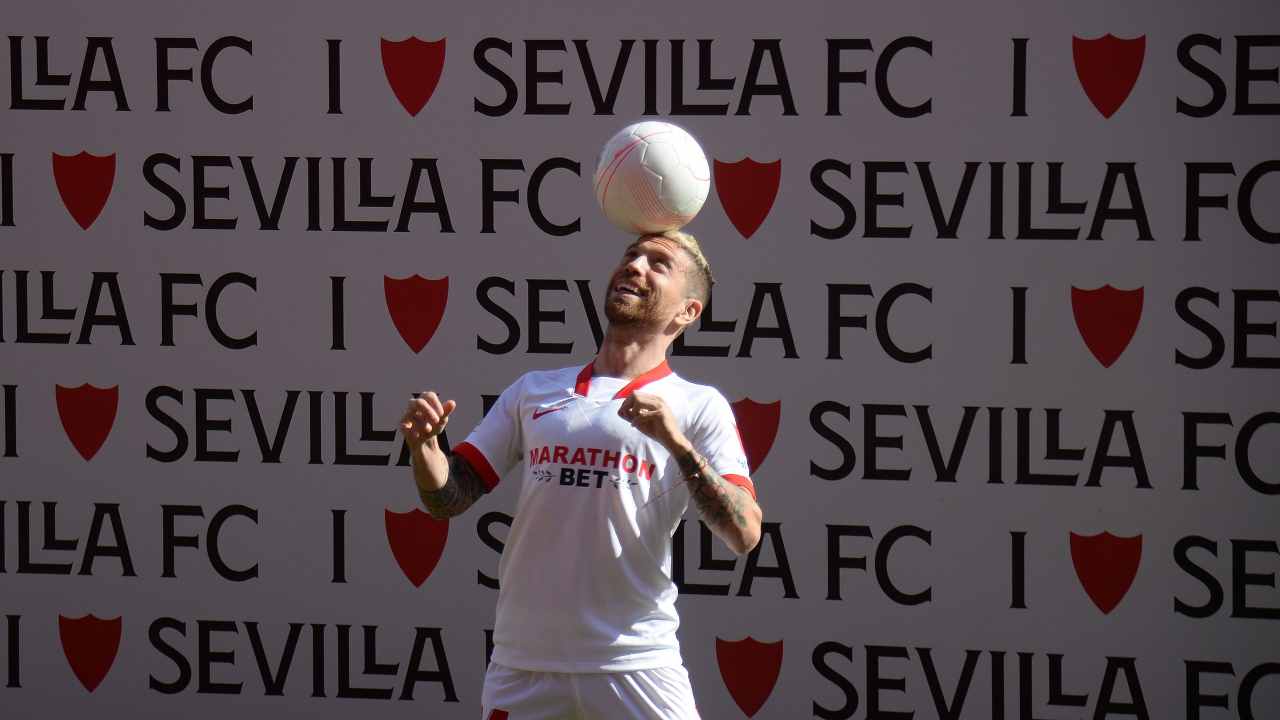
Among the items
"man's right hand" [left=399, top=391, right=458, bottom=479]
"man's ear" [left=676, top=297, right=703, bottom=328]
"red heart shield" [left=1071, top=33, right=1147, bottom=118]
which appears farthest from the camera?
"red heart shield" [left=1071, top=33, right=1147, bottom=118]

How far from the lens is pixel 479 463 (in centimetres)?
361

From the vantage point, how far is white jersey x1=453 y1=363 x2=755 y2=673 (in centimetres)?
345

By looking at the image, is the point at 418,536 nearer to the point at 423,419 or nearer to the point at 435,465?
the point at 435,465

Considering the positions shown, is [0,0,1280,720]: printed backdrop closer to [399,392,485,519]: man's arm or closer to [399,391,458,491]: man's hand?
[399,392,485,519]: man's arm

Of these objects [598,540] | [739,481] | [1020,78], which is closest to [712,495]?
[739,481]

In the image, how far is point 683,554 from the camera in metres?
5.17

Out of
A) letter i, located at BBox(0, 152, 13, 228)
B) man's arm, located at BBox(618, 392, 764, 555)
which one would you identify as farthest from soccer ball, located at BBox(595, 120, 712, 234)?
letter i, located at BBox(0, 152, 13, 228)

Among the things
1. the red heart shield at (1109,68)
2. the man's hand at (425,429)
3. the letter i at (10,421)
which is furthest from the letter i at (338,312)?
the red heart shield at (1109,68)

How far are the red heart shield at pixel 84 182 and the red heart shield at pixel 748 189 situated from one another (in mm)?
1898

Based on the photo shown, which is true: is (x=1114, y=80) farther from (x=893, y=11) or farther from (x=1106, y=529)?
(x=1106, y=529)

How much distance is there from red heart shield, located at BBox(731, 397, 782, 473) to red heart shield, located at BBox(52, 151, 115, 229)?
2064 millimetres

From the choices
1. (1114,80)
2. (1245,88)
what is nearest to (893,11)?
(1114,80)

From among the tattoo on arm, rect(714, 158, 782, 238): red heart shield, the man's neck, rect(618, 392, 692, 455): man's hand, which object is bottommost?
the tattoo on arm

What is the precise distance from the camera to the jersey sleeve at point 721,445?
135 inches
